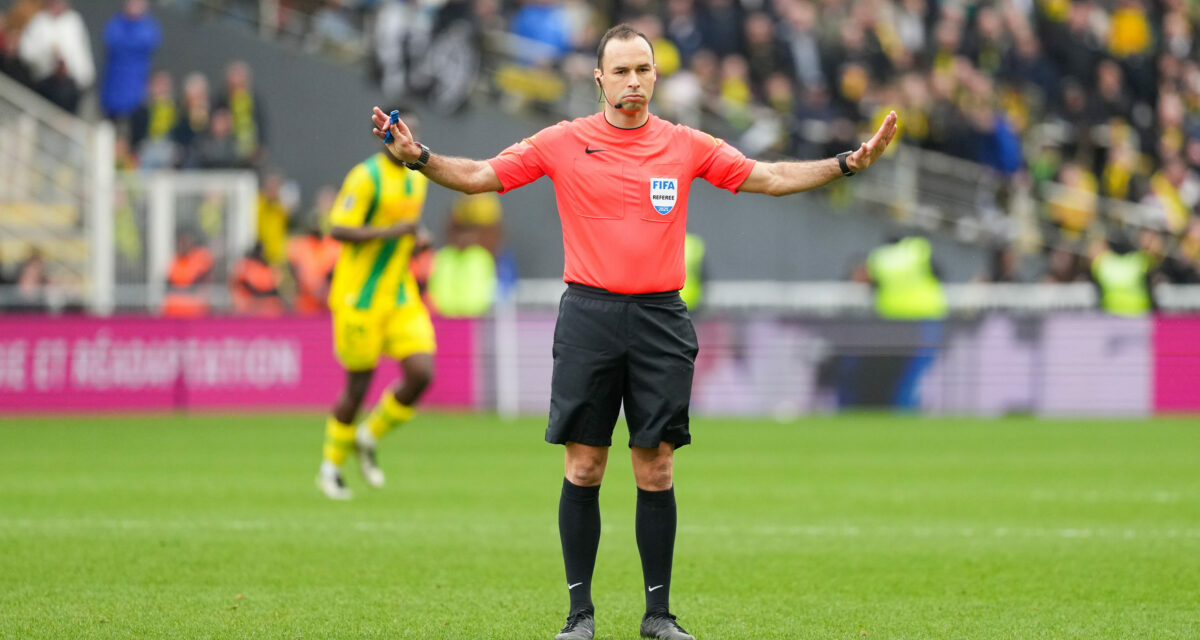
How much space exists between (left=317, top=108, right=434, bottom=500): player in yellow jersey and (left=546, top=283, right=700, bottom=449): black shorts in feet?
17.5

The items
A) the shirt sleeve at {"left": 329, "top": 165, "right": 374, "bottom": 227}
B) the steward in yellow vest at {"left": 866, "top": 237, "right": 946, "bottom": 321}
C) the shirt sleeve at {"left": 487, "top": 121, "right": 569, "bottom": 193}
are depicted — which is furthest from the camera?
the steward in yellow vest at {"left": 866, "top": 237, "right": 946, "bottom": 321}

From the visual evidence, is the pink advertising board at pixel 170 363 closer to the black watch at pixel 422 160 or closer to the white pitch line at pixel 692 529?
the white pitch line at pixel 692 529

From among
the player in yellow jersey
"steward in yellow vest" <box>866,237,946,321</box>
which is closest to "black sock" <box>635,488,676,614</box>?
the player in yellow jersey

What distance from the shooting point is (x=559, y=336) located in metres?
6.52

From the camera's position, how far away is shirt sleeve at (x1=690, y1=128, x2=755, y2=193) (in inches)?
261

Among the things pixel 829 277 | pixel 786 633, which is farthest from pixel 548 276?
pixel 786 633

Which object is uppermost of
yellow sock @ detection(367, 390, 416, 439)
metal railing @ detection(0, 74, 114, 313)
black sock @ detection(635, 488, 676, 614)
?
metal railing @ detection(0, 74, 114, 313)

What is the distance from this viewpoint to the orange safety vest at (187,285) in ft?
69.4

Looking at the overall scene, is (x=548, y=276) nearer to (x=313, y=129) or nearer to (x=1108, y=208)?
(x=313, y=129)

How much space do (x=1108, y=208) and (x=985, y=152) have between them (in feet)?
6.15

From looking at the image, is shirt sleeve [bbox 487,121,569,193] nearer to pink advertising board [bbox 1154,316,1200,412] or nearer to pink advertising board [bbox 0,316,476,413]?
pink advertising board [bbox 0,316,476,413]

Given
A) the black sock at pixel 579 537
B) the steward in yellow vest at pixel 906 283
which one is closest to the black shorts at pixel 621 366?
the black sock at pixel 579 537

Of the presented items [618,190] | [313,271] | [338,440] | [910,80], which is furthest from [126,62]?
[618,190]

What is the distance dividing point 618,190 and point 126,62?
18469 mm
